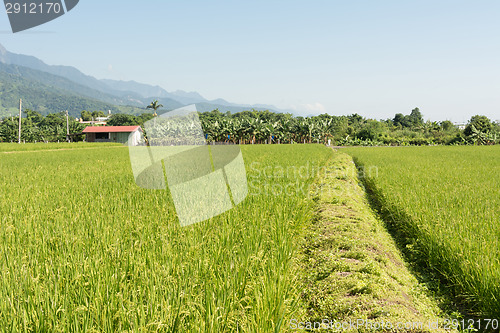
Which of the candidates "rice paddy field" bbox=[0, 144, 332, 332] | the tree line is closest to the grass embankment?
"rice paddy field" bbox=[0, 144, 332, 332]

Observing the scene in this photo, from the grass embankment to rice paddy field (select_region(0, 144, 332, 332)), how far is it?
0.28 metres

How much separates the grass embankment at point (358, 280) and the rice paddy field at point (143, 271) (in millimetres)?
283

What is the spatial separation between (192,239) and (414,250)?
310 cm

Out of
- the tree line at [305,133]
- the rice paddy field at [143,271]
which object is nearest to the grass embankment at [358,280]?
the rice paddy field at [143,271]

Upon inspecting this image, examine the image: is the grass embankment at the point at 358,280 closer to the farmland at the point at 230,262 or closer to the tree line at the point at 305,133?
the farmland at the point at 230,262

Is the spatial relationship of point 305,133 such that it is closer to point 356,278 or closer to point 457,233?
point 457,233

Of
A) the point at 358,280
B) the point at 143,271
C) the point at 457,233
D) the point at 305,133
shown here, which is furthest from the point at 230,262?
the point at 305,133

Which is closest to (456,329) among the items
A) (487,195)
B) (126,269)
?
(126,269)

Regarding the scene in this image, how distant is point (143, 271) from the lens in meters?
2.36

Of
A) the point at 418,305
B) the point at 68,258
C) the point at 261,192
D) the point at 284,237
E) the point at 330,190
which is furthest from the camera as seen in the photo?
the point at 330,190

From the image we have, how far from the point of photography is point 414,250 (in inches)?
173

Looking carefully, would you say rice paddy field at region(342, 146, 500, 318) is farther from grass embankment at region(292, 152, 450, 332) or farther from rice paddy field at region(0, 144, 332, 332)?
rice paddy field at region(0, 144, 332, 332)

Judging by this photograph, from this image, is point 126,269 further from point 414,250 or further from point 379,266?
point 414,250

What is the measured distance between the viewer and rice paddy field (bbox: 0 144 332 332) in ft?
5.94
